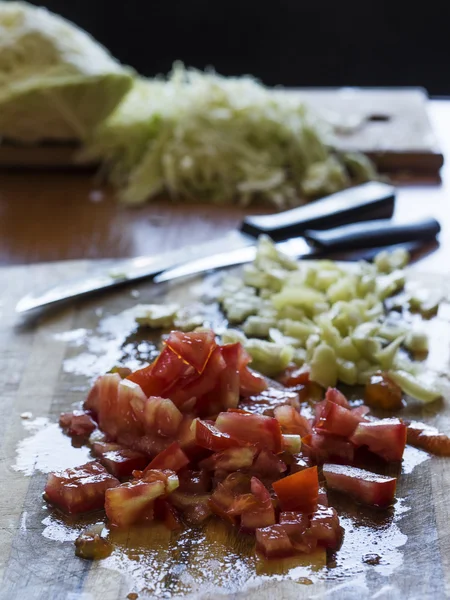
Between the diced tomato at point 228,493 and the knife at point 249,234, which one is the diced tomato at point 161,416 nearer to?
the diced tomato at point 228,493

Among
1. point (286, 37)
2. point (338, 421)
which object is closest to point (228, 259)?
point (338, 421)

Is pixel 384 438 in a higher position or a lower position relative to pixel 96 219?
higher

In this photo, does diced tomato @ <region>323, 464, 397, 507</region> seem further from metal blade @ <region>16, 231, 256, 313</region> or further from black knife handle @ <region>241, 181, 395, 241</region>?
black knife handle @ <region>241, 181, 395, 241</region>

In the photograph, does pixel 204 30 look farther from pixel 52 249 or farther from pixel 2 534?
pixel 2 534

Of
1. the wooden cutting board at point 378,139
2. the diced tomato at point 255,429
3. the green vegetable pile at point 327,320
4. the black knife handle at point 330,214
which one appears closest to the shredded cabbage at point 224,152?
the wooden cutting board at point 378,139

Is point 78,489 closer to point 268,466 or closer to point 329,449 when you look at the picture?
point 268,466

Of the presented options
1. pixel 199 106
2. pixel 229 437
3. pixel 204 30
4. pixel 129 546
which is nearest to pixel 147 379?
pixel 229 437
